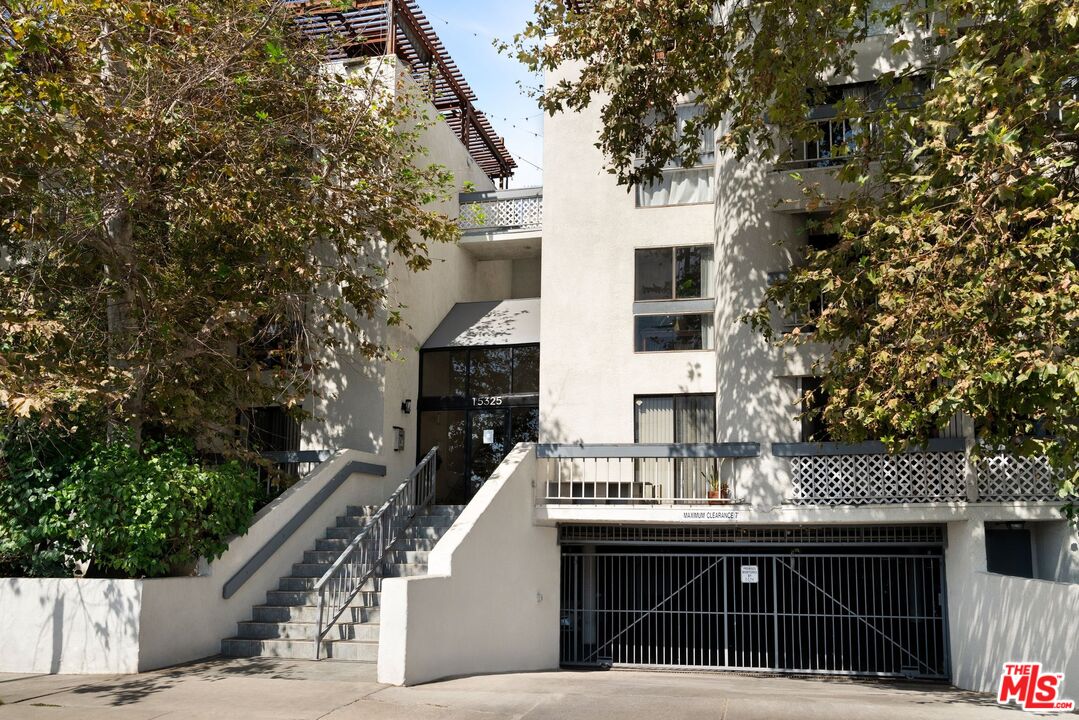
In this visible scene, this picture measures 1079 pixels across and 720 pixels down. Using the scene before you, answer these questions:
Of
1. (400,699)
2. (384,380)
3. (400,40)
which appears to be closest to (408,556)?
(384,380)

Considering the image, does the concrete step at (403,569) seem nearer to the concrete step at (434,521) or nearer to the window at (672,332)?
the concrete step at (434,521)

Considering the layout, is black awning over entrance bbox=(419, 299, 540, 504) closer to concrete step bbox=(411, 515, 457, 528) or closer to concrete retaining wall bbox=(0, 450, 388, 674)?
concrete step bbox=(411, 515, 457, 528)

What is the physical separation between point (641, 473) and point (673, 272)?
3.94 meters

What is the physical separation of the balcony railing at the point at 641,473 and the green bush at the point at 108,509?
18.6 feet

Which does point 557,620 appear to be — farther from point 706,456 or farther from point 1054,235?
point 1054,235

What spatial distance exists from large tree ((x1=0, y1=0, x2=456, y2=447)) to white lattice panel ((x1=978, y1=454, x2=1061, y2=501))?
9157 mm

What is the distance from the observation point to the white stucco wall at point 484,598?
10578 mm

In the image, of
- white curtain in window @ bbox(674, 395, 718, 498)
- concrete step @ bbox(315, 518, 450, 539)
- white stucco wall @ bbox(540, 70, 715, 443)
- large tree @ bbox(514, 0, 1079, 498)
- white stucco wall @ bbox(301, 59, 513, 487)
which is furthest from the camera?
white stucco wall @ bbox(301, 59, 513, 487)

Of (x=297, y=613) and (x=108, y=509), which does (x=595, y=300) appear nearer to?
(x=297, y=613)

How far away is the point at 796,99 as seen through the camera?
40.8 feet

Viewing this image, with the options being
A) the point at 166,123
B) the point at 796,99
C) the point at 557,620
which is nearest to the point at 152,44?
the point at 166,123

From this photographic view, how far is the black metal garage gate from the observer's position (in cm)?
1605

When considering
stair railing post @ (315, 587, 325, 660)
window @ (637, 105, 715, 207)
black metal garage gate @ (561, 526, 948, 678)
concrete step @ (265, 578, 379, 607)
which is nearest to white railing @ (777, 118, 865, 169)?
window @ (637, 105, 715, 207)

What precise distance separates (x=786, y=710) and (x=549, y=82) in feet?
46.7
